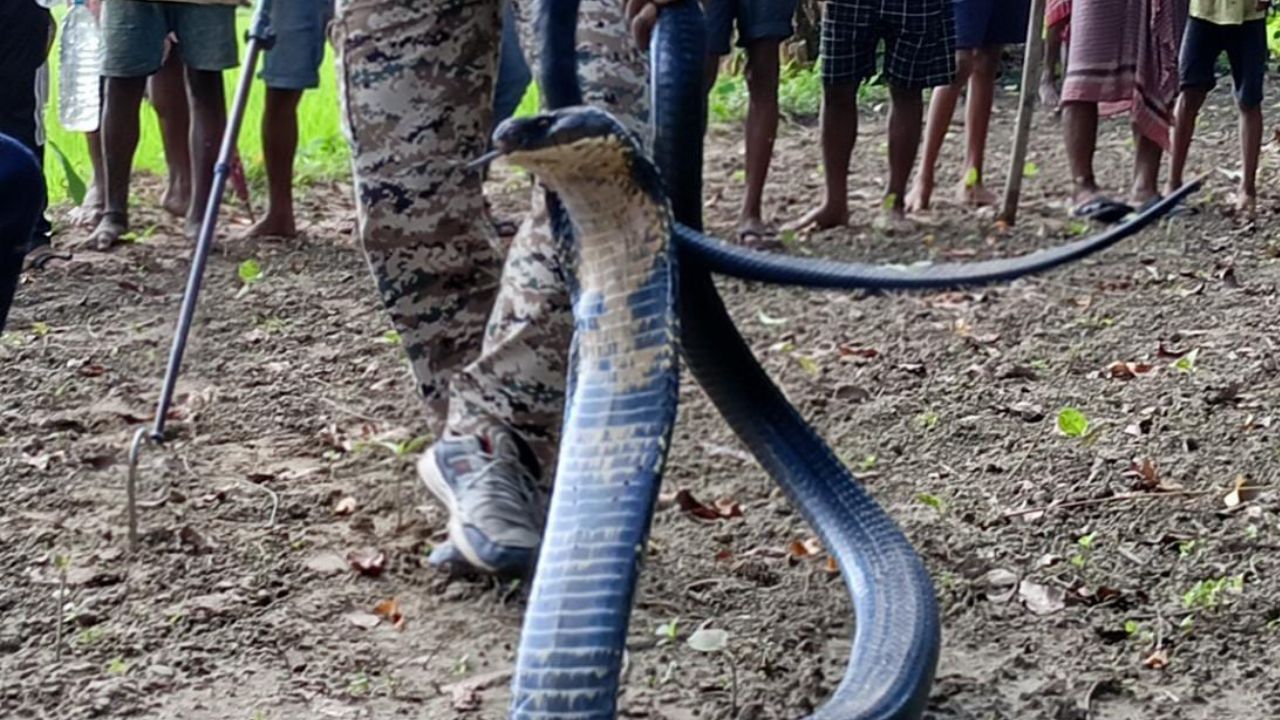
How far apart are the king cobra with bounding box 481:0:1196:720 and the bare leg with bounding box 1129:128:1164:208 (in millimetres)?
4876

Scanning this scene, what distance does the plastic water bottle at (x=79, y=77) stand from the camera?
693cm

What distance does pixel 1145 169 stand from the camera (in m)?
7.21

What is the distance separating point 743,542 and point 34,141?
3.99m

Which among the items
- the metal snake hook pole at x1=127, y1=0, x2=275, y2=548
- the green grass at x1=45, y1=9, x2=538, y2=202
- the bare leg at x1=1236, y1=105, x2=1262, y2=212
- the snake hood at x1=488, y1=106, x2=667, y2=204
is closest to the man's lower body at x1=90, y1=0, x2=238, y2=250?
the green grass at x1=45, y1=9, x2=538, y2=202

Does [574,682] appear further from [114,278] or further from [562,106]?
[114,278]

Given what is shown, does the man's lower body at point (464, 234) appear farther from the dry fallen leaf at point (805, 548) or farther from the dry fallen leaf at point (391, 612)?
the dry fallen leaf at point (805, 548)

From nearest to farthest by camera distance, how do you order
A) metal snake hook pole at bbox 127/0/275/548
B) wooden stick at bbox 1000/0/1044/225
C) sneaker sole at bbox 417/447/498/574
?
sneaker sole at bbox 417/447/498/574 → metal snake hook pole at bbox 127/0/275/548 → wooden stick at bbox 1000/0/1044/225

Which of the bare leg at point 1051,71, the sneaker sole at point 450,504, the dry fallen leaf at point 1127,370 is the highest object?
the sneaker sole at point 450,504

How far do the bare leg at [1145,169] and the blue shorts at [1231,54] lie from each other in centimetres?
27

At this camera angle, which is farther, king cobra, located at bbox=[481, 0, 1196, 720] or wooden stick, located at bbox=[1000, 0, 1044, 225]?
wooden stick, located at bbox=[1000, 0, 1044, 225]

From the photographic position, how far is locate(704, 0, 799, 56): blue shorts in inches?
257

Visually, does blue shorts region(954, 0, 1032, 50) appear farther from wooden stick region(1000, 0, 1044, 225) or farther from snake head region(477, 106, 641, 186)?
snake head region(477, 106, 641, 186)

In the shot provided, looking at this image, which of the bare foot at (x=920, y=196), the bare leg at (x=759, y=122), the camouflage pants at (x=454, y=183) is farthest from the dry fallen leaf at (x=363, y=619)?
the bare foot at (x=920, y=196)

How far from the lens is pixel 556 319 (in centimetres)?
300
